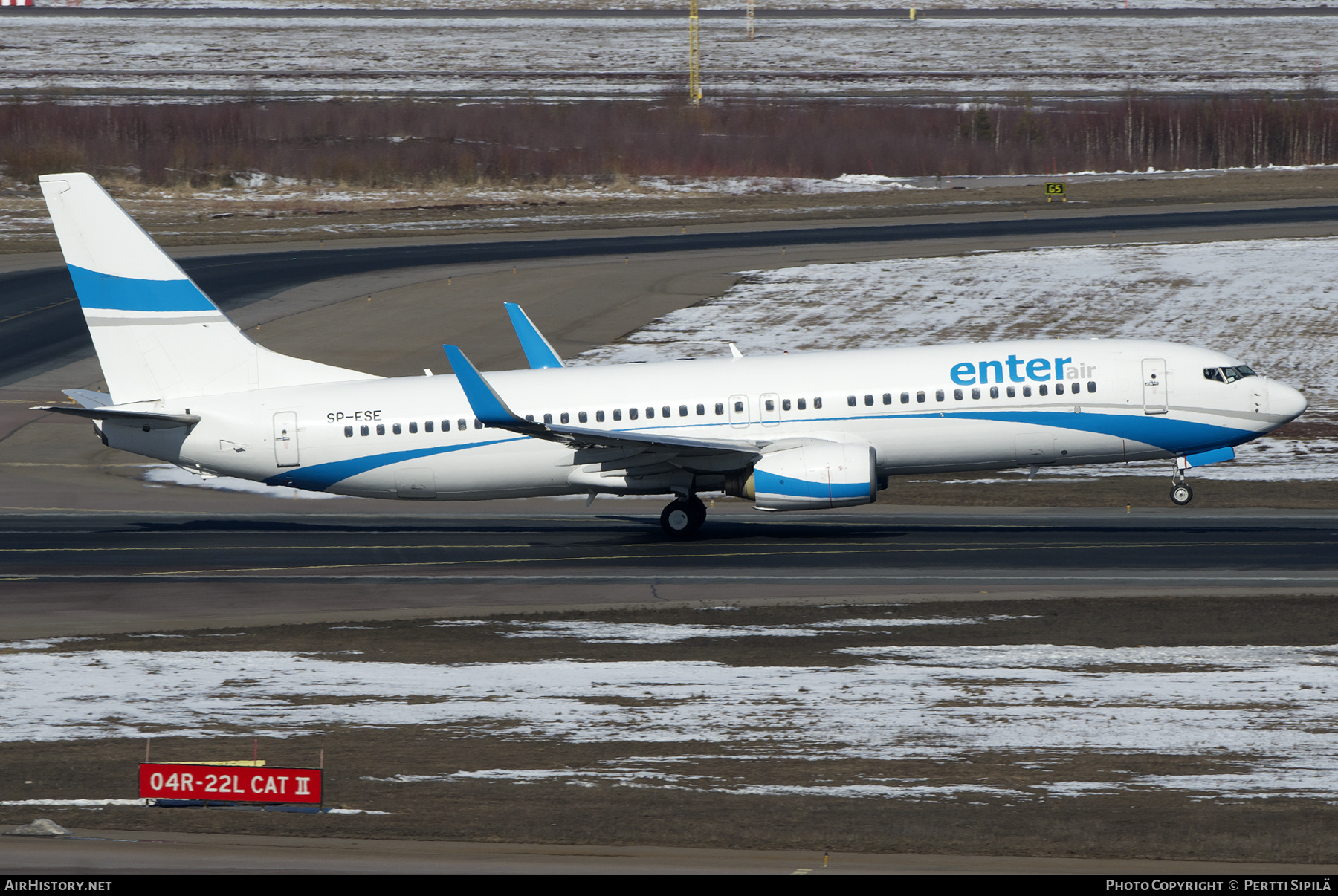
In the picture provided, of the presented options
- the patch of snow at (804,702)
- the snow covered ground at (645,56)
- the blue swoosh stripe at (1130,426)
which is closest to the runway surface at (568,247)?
the blue swoosh stripe at (1130,426)

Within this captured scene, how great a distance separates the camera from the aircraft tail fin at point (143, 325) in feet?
122

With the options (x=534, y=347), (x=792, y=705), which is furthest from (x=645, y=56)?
(x=792, y=705)

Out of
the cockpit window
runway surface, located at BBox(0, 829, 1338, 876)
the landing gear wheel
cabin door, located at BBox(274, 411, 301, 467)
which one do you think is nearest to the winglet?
the landing gear wheel

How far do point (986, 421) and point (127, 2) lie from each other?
177724mm

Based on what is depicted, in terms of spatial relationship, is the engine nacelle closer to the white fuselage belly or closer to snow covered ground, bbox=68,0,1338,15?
the white fuselage belly

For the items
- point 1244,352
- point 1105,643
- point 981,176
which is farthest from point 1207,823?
point 981,176

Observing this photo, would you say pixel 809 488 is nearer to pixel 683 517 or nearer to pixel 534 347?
pixel 683 517

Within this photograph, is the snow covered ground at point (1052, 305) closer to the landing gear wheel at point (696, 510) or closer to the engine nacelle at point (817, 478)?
the landing gear wheel at point (696, 510)

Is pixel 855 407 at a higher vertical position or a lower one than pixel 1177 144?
lower

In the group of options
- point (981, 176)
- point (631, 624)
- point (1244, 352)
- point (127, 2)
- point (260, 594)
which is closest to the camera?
point (631, 624)

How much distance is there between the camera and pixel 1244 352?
57.0 m

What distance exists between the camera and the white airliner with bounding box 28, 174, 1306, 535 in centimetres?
3631

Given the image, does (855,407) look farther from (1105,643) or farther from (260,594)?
(260,594)

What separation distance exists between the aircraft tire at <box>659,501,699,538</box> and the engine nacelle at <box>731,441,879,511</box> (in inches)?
111
